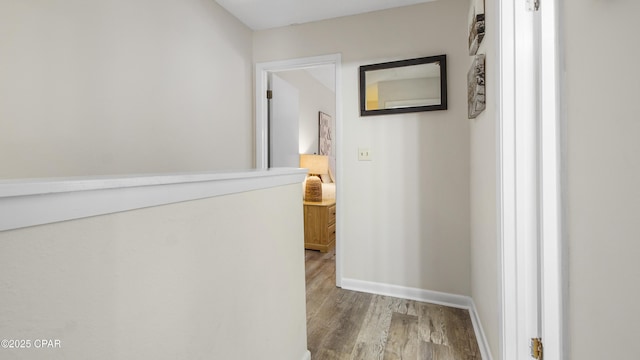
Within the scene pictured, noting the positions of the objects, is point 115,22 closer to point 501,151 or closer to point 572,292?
point 501,151

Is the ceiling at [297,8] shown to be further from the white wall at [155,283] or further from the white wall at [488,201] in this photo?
the white wall at [155,283]

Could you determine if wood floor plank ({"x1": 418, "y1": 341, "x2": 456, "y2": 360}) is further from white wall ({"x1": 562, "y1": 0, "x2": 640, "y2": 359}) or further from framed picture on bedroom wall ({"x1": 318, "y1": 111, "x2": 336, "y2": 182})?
framed picture on bedroom wall ({"x1": 318, "y1": 111, "x2": 336, "y2": 182})

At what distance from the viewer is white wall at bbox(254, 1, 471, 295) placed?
2.20 metres

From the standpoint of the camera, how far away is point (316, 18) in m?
2.55

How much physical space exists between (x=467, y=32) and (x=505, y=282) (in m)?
1.86

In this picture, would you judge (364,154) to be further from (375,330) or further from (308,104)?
(308,104)

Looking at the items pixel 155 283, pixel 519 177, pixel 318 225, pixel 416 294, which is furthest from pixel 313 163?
pixel 155 283

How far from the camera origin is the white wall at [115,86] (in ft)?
4.12

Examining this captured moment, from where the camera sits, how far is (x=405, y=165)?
233 centimetres

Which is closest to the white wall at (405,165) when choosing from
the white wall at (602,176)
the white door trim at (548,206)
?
the white door trim at (548,206)

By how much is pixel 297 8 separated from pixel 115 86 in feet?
5.10

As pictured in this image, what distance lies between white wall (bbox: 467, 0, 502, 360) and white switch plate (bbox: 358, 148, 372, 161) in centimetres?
82

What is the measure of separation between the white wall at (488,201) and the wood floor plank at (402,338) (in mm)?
416

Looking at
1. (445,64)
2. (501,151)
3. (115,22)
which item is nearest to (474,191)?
(501,151)
